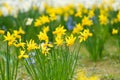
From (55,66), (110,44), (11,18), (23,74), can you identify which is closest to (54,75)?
Answer: (55,66)

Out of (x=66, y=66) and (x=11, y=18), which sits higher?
(x=11, y=18)

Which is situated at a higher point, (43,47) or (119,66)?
(43,47)

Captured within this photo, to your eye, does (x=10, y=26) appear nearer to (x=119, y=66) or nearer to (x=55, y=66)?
(x=119, y=66)

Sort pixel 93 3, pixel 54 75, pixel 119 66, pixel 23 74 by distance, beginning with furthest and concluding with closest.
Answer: pixel 93 3, pixel 119 66, pixel 23 74, pixel 54 75

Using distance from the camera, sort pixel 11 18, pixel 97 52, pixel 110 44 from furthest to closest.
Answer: pixel 11 18 → pixel 110 44 → pixel 97 52

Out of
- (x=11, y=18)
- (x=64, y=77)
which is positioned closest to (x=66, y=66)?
(x=64, y=77)

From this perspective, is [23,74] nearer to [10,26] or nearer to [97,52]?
[97,52]

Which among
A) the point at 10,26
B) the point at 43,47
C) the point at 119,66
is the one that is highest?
the point at 10,26

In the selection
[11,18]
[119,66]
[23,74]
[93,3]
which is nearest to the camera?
[23,74]

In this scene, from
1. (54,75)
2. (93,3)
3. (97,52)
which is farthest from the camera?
(93,3)

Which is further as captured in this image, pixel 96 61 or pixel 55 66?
pixel 96 61
